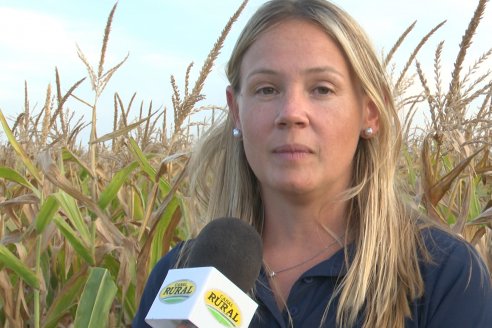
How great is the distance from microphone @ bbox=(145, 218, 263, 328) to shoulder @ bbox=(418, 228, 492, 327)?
59cm

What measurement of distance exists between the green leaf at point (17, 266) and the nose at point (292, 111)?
107 cm

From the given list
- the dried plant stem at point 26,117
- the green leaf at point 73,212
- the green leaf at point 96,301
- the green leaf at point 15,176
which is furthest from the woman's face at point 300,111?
the dried plant stem at point 26,117

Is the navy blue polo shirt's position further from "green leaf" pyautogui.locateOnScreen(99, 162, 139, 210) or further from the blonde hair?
"green leaf" pyautogui.locateOnScreen(99, 162, 139, 210)

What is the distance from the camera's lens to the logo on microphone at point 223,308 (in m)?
1.29

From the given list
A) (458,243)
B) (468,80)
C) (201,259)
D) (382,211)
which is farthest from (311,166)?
(468,80)

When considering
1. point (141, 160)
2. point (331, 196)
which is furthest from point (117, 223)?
point (331, 196)

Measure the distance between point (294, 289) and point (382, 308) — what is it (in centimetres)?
24

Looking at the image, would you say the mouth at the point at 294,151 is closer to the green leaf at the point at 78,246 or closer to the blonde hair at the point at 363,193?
the blonde hair at the point at 363,193

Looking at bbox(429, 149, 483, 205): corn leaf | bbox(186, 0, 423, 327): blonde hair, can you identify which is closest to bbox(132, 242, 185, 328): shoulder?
bbox(186, 0, 423, 327): blonde hair

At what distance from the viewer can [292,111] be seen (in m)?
2.00

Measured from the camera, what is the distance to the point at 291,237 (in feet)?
7.40

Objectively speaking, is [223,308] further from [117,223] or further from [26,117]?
[26,117]

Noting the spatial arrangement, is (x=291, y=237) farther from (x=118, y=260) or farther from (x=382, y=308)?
(x=118, y=260)

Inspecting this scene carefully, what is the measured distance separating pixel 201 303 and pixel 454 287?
0.88m
